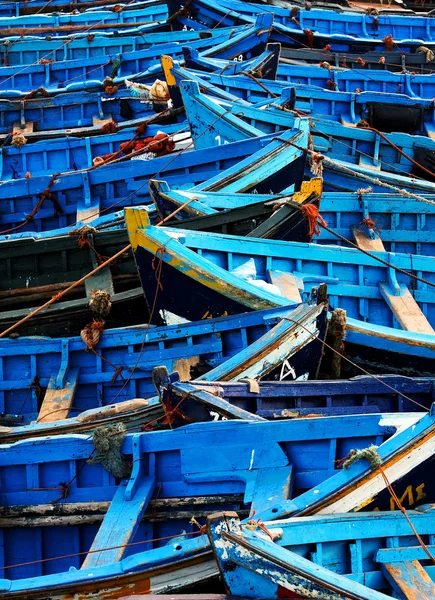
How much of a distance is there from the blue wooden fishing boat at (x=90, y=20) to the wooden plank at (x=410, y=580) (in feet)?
57.1

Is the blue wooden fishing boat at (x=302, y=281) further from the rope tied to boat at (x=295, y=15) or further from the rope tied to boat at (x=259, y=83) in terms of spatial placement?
the rope tied to boat at (x=295, y=15)

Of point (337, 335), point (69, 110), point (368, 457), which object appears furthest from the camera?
point (69, 110)

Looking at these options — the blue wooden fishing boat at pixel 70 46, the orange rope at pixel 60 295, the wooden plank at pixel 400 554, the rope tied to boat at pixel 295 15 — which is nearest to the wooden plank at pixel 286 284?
the orange rope at pixel 60 295

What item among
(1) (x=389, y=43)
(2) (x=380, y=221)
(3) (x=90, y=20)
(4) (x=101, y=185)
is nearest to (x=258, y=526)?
(2) (x=380, y=221)

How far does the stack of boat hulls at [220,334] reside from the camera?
23.0 ft

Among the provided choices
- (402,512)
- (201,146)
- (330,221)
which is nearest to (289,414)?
(402,512)

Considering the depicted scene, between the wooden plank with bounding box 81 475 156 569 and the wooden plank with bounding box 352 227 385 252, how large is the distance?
571 cm

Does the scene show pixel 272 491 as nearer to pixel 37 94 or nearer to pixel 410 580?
pixel 410 580

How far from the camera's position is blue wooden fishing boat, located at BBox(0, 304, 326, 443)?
940cm

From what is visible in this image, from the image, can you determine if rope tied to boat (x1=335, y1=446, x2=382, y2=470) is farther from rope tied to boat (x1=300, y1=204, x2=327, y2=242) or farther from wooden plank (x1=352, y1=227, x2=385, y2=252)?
wooden plank (x1=352, y1=227, x2=385, y2=252)

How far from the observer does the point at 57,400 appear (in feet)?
33.7

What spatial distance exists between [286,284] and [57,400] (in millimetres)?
2773

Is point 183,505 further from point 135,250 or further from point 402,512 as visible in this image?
point 135,250

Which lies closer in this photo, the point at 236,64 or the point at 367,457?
the point at 367,457
